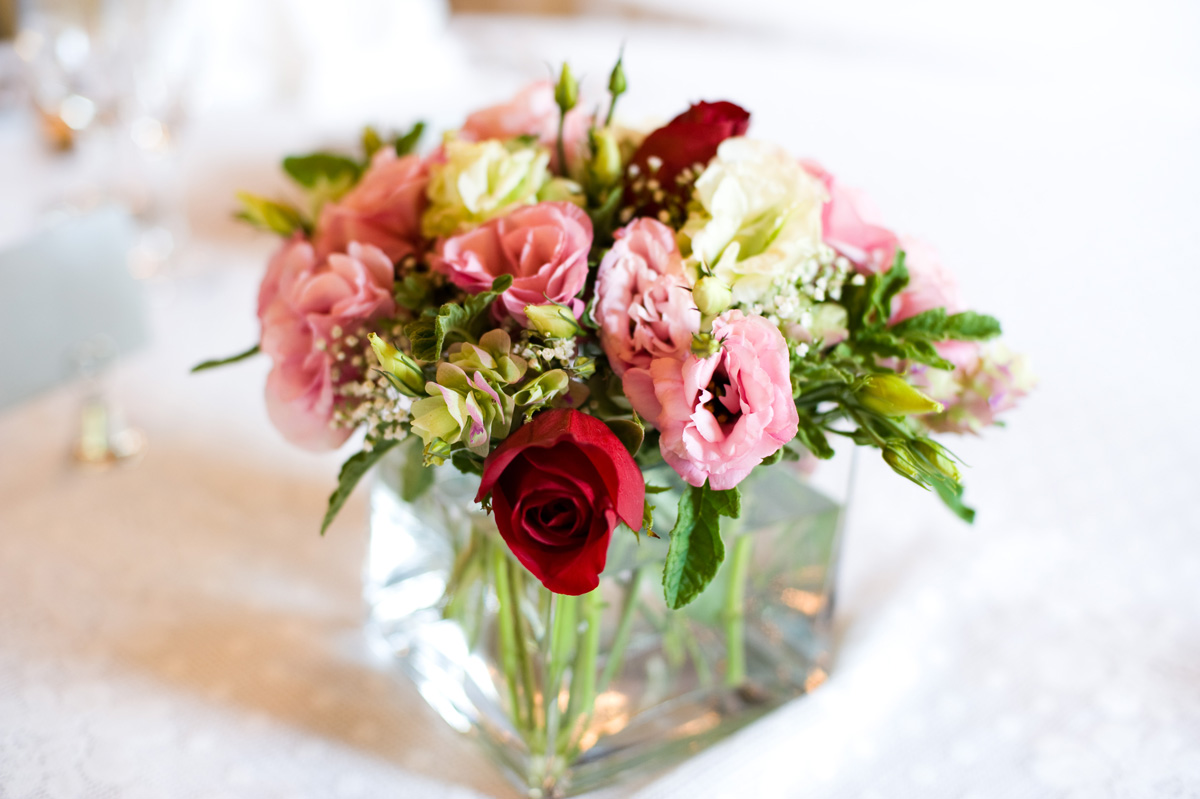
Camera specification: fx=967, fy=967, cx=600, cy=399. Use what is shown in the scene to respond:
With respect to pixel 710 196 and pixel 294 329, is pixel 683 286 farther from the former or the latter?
pixel 294 329

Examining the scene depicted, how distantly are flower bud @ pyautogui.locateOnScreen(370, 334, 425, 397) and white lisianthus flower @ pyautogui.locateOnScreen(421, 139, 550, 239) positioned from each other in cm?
9

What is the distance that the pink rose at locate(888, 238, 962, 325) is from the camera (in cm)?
46

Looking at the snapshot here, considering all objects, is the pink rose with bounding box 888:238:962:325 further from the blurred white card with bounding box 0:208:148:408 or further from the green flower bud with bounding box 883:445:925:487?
the blurred white card with bounding box 0:208:148:408

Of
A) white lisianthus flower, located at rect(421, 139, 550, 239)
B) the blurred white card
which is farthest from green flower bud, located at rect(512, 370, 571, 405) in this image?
the blurred white card

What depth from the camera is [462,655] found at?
550 millimetres

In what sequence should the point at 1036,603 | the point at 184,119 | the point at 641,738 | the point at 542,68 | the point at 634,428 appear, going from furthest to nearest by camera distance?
1. the point at 542,68
2. the point at 184,119
3. the point at 1036,603
4. the point at 641,738
5. the point at 634,428

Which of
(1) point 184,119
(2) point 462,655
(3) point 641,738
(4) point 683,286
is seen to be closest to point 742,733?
(3) point 641,738

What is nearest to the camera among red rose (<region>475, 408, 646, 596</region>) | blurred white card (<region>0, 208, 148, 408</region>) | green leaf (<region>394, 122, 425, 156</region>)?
red rose (<region>475, 408, 646, 596</region>)

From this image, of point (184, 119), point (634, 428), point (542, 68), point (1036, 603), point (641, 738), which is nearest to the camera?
point (634, 428)

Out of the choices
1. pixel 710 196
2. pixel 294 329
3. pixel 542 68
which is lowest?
pixel 542 68

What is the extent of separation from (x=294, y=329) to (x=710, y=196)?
21 cm

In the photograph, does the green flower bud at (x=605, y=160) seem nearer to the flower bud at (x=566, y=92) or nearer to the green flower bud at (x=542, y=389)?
the flower bud at (x=566, y=92)

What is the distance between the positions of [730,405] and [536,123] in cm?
23

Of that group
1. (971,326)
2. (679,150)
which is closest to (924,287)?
(971,326)
